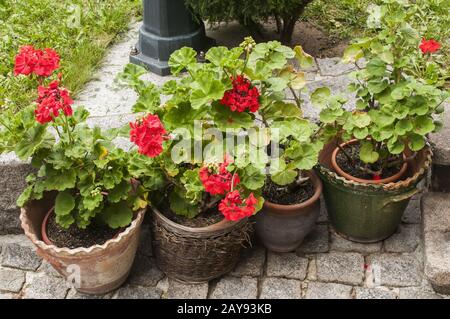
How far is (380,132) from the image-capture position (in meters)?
3.01

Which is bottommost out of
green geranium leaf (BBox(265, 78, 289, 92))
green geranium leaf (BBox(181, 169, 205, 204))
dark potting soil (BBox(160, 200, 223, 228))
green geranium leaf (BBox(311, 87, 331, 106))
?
dark potting soil (BBox(160, 200, 223, 228))

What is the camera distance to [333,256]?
3.37 m

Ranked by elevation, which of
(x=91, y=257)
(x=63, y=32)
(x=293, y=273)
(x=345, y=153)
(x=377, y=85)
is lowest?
(x=293, y=273)

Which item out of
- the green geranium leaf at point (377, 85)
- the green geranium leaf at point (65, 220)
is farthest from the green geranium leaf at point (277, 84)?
the green geranium leaf at point (65, 220)

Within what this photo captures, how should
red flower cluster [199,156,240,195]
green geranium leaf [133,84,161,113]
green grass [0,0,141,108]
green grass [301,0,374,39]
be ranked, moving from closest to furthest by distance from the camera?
red flower cluster [199,156,240,195] < green geranium leaf [133,84,161,113] < green grass [0,0,141,108] < green grass [301,0,374,39]

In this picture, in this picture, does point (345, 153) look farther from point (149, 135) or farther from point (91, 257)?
point (91, 257)

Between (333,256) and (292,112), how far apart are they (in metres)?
0.83

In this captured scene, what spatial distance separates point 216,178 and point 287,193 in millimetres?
722

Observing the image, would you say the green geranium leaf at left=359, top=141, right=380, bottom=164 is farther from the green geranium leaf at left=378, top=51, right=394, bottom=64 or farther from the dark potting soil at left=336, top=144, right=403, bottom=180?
the green geranium leaf at left=378, top=51, right=394, bottom=64

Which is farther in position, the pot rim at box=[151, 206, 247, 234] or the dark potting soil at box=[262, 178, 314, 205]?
the dark potting soil at box=[262, 178, 314, 205]

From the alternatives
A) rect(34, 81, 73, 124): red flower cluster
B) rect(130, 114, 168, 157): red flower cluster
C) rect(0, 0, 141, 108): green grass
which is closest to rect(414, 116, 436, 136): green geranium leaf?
rect(130, 114, 168, 157): red flower cluster

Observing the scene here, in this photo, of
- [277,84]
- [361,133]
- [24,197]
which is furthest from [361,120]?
[24,197]

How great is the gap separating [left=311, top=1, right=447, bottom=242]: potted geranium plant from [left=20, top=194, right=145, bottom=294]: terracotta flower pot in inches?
42.3

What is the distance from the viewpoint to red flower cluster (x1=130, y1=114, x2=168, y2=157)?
269 centimetres
